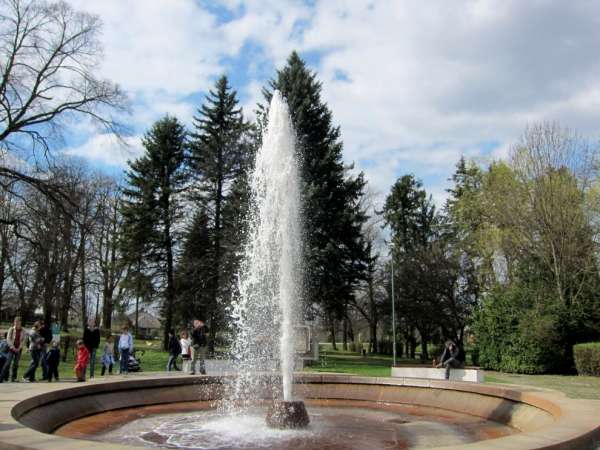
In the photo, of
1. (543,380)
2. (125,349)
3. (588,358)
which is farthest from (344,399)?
(588,358)

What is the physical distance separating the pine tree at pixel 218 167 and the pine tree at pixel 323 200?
14.2 ft

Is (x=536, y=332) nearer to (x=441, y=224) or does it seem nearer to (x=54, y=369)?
(x=54, y=369)

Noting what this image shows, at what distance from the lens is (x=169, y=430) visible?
31.9 feet

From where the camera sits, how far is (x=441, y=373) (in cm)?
1784

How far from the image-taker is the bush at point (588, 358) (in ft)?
78.0

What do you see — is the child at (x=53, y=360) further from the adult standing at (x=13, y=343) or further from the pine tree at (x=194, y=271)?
the pine tree at (x=194, y=271)

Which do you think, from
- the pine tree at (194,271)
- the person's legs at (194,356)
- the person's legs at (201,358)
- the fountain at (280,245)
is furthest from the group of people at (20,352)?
the pine tree at (194,271)

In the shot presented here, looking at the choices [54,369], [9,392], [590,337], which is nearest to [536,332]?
[590,337]

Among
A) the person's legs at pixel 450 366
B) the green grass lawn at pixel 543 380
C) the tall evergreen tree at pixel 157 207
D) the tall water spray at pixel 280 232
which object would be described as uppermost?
the tall evergreen tree at pixel 157 207

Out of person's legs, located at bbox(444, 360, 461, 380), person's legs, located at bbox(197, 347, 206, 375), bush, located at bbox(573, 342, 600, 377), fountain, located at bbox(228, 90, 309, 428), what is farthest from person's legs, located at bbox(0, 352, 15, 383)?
bush, located at bbox(573, 342, 600, 377)

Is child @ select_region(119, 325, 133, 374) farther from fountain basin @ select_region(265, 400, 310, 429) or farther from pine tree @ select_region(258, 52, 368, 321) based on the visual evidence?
pine tree @ select_region(258, 52, 368, 321)

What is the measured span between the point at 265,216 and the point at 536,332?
1814 cm

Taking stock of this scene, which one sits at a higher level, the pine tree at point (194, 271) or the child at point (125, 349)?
the pine tree at point (194, 271)

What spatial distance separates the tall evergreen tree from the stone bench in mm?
23130
